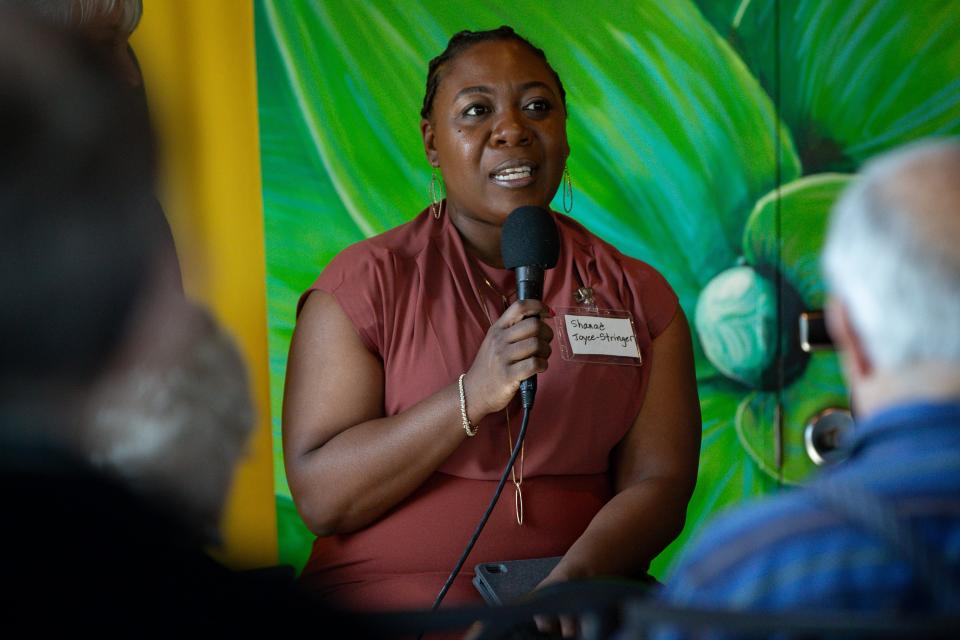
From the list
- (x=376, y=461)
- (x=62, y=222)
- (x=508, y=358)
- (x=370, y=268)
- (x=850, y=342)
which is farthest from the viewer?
(x=370, y=268)

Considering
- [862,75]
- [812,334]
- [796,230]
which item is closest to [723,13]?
[862,75]

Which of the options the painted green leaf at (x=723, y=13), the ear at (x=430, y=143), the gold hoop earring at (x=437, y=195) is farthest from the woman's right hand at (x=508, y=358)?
the painted green leaf at (x=723, y=13)

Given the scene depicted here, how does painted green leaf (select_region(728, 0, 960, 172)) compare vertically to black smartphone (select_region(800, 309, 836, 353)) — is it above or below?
above

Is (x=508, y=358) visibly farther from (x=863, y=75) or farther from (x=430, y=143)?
(x=863, y=75)

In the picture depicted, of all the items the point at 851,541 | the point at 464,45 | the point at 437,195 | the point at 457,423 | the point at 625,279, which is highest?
the point at 464,45

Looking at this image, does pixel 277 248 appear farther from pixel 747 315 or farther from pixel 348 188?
pixel 747 315

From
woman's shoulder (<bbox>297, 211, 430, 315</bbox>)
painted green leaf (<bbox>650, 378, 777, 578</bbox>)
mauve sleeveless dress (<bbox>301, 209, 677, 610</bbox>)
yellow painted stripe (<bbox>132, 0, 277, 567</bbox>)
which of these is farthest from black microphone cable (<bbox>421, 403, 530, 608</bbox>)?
painted green leaf (<bbox>650, 378, 777, 578</bbox>)

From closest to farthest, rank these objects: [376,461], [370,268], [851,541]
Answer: [851,541]
[376,461]
[370,268]

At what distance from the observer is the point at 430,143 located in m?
2.87

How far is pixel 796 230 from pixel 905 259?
2632mm

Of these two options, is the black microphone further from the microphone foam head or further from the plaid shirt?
the plaid shirt

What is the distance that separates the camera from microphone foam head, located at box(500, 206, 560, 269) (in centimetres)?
218

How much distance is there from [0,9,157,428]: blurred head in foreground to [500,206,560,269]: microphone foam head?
1452 millimetres

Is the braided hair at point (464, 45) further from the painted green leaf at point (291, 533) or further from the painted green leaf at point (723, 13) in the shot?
the painted green leaf at point (291, 533)
